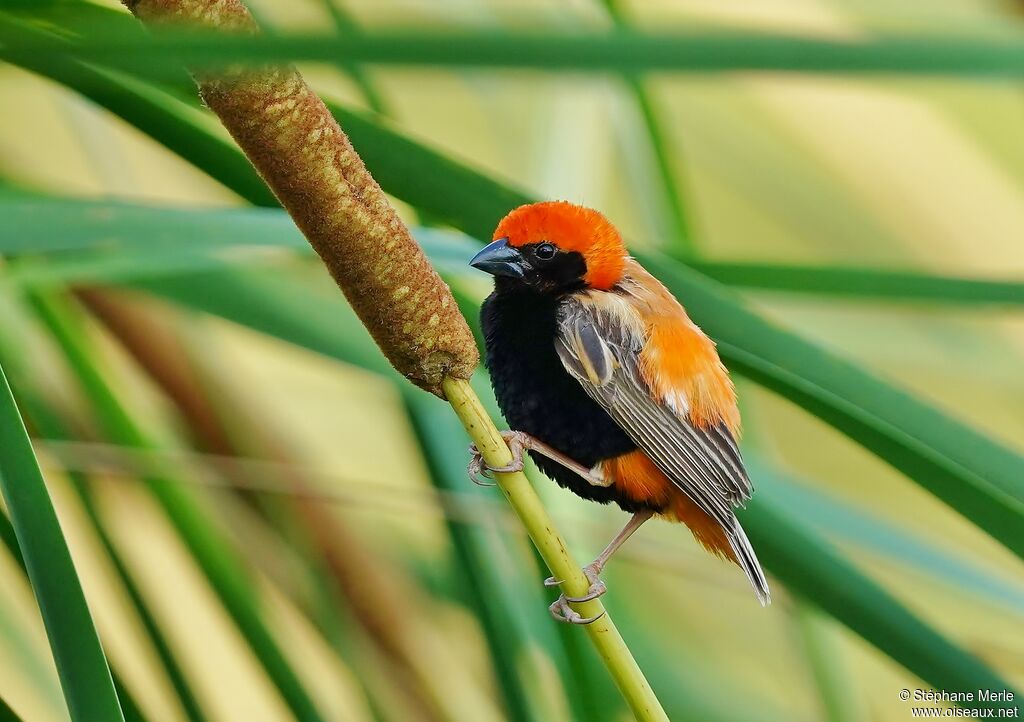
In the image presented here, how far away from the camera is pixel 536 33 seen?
Answer: 0.46 meters

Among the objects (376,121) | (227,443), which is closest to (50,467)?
(227,443)

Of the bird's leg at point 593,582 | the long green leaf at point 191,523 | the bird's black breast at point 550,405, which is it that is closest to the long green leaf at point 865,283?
the bird's leg at point 593,582

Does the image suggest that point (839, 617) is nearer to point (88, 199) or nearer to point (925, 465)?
point (925, 465)

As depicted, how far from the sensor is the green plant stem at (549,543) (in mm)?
811

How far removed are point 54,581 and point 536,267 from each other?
0.95 m

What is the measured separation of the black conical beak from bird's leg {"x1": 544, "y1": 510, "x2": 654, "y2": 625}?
364 mm

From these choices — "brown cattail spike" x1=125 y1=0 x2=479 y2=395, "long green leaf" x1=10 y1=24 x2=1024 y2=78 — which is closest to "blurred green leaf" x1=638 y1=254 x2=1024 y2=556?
"brown cattail spike" x1=125 y1=0 x2=479 y2=395

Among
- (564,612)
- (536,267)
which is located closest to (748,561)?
(564,612)

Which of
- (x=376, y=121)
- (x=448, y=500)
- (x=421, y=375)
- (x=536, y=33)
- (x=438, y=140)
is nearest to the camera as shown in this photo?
(x=536, y=33)

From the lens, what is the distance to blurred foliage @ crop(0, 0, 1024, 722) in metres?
0.84

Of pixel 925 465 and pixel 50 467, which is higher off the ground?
pixel 50 467

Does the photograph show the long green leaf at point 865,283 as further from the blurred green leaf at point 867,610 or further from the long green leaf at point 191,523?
the long green leaf at point 191,523

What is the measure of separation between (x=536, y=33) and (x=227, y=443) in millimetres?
1273

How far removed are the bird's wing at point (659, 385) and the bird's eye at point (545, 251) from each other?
74 millimetres
